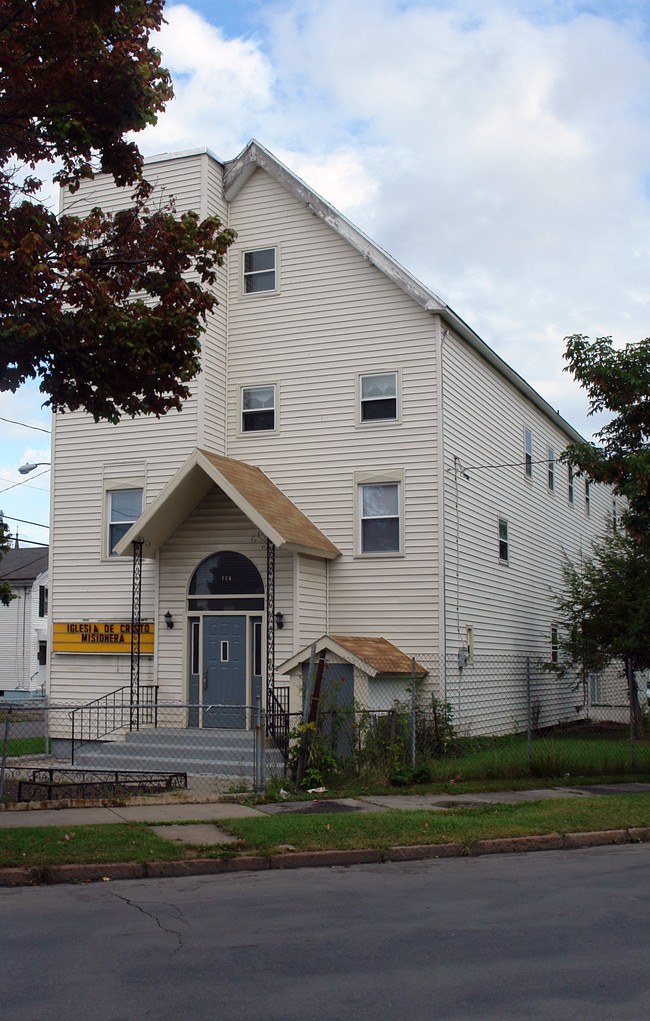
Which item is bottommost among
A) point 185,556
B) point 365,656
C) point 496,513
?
point 365,656

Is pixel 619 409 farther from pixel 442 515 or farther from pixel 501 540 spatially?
pixel 501 540

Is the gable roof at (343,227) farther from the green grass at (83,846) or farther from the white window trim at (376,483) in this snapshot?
the green grass at (83,846)

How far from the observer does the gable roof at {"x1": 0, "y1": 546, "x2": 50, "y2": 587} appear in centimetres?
5062

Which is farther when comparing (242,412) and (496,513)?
(496,513)

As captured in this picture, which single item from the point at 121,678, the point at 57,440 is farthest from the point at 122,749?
the point at 57,440

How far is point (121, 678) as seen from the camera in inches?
806

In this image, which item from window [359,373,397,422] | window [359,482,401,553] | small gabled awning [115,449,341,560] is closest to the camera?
small gabled awning [115,449,341,560]

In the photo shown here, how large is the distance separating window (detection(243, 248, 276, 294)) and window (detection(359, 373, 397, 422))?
3179mm

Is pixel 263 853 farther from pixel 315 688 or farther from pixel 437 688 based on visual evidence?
pixel 437 688

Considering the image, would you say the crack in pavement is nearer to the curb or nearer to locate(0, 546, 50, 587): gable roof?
the curb

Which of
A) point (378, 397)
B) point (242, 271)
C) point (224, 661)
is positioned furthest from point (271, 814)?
point (242, 271)

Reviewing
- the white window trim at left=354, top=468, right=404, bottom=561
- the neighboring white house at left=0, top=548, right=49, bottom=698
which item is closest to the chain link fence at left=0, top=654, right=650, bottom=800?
the white window trim at left=354, top=468, right=404, bottom=561

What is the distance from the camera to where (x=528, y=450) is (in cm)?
2619

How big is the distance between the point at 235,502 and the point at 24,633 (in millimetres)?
36035
